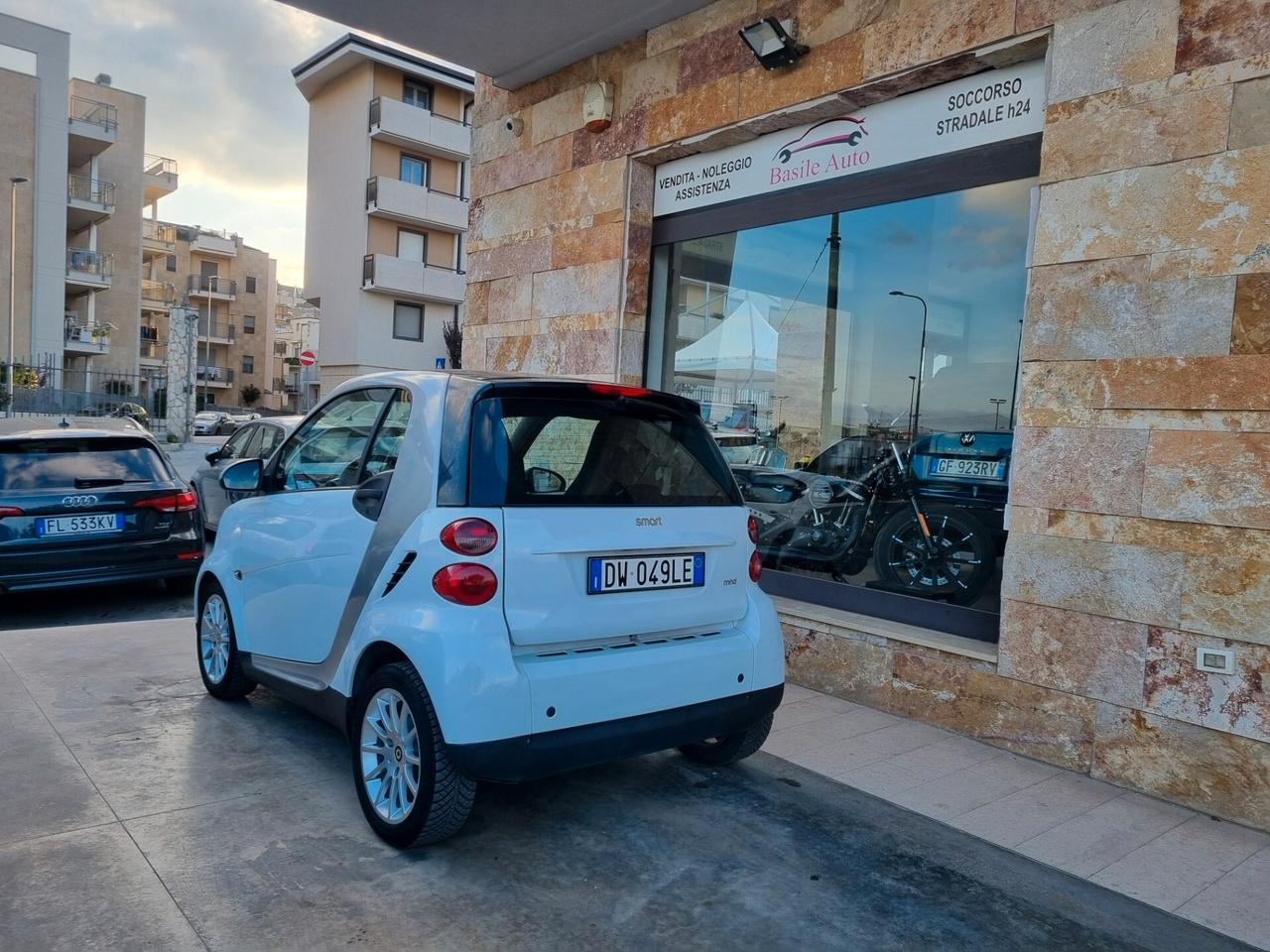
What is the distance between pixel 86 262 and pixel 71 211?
2.21m

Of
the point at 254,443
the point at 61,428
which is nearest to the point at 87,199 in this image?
the point at 254,443

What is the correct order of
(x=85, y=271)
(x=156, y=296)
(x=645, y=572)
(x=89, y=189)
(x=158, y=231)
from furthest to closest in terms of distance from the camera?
(x=156, y=296) < (x=158, y=231) < (x=89, y=189) < (x=85, y=271) < (x=645, y=572)

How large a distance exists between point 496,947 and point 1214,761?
3051mm

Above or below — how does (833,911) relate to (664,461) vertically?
below

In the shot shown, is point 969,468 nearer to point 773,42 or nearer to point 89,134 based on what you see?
point 773,42

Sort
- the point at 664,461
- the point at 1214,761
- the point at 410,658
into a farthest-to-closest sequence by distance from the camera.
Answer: the point at 1214,761 < the point at 664,461 < the point at 410,658

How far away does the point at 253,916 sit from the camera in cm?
276

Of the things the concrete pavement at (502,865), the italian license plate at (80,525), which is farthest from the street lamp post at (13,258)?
the concrete pavement at (502,865)

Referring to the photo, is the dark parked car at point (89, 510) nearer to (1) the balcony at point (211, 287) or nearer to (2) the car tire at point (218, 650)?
(2) the car tire at point (218, 650)

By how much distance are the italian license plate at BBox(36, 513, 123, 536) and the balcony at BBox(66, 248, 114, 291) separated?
38.4m

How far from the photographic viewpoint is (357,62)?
32094 millimetres

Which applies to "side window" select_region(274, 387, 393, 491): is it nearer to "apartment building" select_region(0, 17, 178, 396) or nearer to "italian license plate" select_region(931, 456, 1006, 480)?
"italian license plate" select_region(931, 456, 1006, 480)

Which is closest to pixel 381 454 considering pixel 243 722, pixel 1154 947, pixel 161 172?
pixel 243 722

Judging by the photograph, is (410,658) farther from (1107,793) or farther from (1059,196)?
(1059,196)
